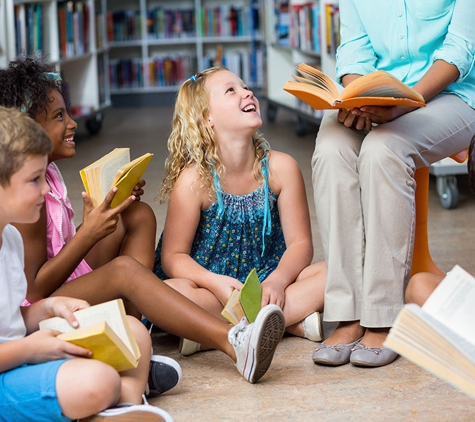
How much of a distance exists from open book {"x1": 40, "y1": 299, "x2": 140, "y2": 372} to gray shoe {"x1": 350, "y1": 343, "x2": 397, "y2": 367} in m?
0.50

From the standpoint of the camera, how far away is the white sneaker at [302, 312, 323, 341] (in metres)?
1.72

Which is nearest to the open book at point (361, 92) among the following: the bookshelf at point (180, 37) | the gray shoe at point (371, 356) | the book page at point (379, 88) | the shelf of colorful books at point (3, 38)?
the book page at point (379, 88)

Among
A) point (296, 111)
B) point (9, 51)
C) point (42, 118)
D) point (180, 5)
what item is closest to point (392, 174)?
point (42, 118)

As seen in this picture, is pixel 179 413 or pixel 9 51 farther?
pixel 9 51

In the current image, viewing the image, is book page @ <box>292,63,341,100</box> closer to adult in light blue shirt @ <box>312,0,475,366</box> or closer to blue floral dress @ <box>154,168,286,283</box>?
adult in light blue shirt @ <box>312,0,475,366</box>

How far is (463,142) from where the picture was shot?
5.77 ft

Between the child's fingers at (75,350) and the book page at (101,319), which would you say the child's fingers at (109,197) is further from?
the child's fingers at (75,350)

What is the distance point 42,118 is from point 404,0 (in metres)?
0.88

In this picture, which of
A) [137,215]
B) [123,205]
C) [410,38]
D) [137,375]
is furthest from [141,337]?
[410,38]

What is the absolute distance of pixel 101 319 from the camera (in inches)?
50.1

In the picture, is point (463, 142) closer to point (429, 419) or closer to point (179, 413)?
point (429, 419)

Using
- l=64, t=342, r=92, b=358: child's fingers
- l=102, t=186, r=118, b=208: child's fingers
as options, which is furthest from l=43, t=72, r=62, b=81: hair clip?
l=64, t=342, r=92, b=358: child's fingers

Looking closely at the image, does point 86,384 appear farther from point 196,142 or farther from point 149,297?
point 196,142

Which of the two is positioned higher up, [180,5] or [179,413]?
[180,5]
